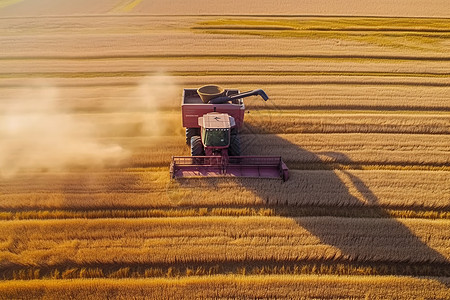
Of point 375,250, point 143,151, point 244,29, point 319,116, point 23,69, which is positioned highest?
point 244,29

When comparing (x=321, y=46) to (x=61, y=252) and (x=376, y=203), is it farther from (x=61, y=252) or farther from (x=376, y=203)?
(x=61, y=252)

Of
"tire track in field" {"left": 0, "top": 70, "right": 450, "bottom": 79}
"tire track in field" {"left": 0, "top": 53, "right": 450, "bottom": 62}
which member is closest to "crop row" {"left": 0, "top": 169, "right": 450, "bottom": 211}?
"tire track in field" {"left": 0, "top": 70, "right": 450, "bottom": 79}

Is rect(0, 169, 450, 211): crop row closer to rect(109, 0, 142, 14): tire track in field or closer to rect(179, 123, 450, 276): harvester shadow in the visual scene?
rect(179, 123, 450, 276): harvester shadow

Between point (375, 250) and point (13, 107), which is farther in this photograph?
point (13, 107)

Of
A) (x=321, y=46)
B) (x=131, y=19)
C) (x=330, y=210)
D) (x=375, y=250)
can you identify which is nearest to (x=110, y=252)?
(x=330, y=210)

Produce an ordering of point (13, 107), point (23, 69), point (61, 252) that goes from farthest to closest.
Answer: point (23, 69) < point (13, 107) < point (61, 252)

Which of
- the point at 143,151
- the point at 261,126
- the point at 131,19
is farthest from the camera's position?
the point at 131,19
